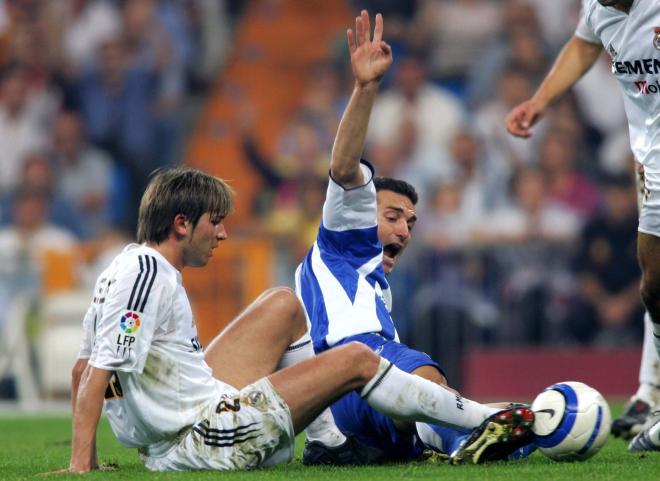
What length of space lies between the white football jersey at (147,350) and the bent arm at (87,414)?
0.05 m

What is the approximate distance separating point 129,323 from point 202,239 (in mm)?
494

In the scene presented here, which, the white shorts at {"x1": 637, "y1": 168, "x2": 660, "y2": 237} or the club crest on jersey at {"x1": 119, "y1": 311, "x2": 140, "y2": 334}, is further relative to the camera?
the white shorts at {"x1": 637, "y1": 168, "x2": 660, "y2": 237}

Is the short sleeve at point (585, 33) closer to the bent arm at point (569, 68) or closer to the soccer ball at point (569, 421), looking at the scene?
the bent arm at point (569, 68)

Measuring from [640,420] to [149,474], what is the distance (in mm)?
2905

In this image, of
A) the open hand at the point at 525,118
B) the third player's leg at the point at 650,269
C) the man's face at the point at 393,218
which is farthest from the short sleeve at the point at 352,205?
the open hand at the point at 525,118

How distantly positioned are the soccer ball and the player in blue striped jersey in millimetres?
93

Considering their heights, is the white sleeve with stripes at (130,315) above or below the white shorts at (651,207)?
below

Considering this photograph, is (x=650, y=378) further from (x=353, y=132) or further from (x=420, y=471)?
(x=353, y=132)

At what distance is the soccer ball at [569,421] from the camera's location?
14.3 feet

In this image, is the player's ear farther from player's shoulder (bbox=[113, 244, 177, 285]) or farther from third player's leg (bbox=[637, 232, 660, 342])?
third player's leg (bbox=[637, 232, 660, 342])

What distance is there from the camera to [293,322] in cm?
486

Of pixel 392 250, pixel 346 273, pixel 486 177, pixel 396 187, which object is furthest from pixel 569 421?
pixel 486 177

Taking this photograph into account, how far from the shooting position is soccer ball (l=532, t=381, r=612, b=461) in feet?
14.3

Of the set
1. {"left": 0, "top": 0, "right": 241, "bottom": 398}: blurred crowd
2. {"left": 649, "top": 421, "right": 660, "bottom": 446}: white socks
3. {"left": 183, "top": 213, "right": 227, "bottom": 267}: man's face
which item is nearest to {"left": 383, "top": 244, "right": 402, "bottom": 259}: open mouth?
{"left": 183, "top": 213, "right": 227, "bottom": 267}: man's face
